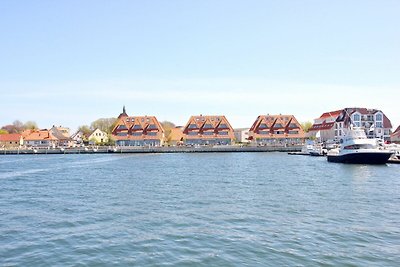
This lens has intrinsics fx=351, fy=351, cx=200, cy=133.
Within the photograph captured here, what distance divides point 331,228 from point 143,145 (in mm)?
90796

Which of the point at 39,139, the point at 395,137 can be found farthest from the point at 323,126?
the point at 39,139

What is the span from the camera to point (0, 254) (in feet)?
39.8

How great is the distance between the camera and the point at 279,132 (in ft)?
349

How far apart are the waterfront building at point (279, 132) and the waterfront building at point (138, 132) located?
29.7 meters

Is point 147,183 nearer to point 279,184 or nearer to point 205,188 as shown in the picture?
point 205,188

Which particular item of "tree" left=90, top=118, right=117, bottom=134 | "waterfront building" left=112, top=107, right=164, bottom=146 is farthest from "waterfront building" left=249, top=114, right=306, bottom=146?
"tree" left=90, top=118, right=117, bottom=134

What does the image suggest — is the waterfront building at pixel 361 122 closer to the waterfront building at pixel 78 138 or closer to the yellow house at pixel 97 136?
the yellow house at pixel 97 136

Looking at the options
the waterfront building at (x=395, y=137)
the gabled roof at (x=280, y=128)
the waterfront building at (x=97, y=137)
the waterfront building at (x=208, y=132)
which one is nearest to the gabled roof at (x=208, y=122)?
the waterfront building at (x=208, y=132)

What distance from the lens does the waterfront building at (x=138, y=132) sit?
104 metres

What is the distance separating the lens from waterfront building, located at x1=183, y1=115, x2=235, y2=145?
104m

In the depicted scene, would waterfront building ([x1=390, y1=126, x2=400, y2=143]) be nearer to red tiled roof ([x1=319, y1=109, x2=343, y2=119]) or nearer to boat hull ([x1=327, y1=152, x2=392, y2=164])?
red tiled roof ([x1=319, y1=109, x2=343, y2=119])

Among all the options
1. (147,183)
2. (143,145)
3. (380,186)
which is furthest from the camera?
(143,145)

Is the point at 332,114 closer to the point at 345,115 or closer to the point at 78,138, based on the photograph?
the point at 345,115

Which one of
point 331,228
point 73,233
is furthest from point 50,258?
point 331,228
